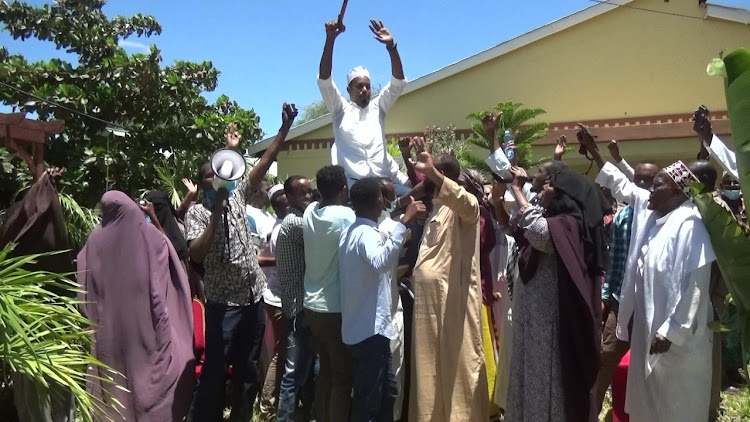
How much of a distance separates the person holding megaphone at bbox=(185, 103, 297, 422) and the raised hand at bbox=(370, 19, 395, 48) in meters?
1.05

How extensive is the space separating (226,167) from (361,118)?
1.35m

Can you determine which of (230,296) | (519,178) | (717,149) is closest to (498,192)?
(519,178)

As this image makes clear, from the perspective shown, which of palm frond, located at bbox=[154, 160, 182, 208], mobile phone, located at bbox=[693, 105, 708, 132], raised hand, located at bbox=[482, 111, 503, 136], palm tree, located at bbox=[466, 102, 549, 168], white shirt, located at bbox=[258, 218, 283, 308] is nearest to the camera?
mobile phone, located at bbox=[693, 105, 708, 132]

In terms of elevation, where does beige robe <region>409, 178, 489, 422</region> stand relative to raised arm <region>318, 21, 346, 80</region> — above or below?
below

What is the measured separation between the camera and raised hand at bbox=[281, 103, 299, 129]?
4.23 meters

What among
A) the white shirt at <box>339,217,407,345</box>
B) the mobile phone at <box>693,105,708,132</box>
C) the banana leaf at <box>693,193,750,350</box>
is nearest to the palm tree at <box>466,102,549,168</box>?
the mobile phone at <box>693,105,708,132</box>

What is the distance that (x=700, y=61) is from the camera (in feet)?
45.3

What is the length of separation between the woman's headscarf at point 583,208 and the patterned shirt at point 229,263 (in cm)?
200

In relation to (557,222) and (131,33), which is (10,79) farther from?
(557,222)

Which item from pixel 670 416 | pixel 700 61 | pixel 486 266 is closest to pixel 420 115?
pixel 700 61

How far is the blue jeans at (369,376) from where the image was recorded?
12.7 feet

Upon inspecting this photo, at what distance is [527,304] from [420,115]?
477 inches

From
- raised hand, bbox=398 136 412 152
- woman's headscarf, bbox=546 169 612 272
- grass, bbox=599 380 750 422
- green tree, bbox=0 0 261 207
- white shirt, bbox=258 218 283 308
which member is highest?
green tree, bbox=0 0 261 207

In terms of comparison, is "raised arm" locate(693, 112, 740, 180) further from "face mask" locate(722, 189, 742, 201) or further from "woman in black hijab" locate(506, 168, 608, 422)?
"face mask" locate(722, 189, 742, 201)
